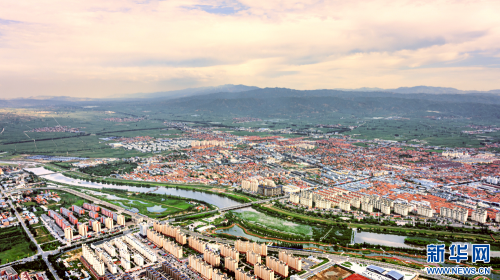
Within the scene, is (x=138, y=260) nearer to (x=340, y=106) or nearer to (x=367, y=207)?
(x=367, y=207)

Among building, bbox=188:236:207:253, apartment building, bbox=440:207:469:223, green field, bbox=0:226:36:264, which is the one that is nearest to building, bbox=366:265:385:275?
building, bbox=188:236:207:253

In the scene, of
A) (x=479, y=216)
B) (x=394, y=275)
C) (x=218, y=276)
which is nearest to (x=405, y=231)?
(x=479, y=216)

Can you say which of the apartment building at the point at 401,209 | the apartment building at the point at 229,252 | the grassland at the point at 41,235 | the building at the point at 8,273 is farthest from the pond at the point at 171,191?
the building at the point at 8,273

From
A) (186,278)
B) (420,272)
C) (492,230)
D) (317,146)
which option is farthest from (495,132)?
(186,278)

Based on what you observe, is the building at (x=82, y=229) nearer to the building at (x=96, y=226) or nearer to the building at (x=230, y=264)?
the building at (x=96, y=226)

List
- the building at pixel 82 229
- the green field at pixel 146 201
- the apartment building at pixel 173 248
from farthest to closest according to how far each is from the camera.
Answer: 1. the green field at pixel 146 201
2. the building at pixel 82 229
3. the apartment building at pixel 173 248
